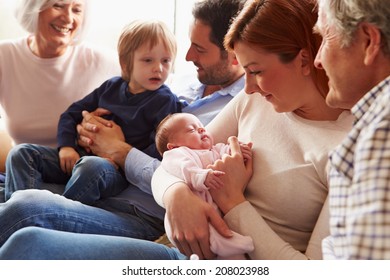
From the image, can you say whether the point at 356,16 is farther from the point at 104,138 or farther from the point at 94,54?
the point at 94,54

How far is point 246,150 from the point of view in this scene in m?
1.39

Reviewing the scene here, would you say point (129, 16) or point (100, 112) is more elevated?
point (129, 16)

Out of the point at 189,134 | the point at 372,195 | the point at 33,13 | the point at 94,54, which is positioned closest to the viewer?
the point at 372,195

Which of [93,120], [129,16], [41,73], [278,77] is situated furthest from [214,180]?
[129,16]

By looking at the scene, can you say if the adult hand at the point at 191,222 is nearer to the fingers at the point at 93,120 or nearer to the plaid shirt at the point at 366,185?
the plaid shirt at the point at 366,185

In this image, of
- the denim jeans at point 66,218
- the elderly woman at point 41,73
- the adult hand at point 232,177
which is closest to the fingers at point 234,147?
the adult hand at point 232,177

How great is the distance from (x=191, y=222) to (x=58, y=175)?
2.54 ft

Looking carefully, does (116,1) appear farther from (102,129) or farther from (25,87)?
(102,129)

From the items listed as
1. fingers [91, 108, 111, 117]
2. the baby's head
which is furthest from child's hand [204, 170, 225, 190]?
fingers [91, 108, 111, 117]

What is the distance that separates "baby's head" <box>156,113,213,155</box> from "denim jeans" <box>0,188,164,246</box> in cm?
24

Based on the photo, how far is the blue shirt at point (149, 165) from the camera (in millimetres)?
1699

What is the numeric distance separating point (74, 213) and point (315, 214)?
2.22 feet
